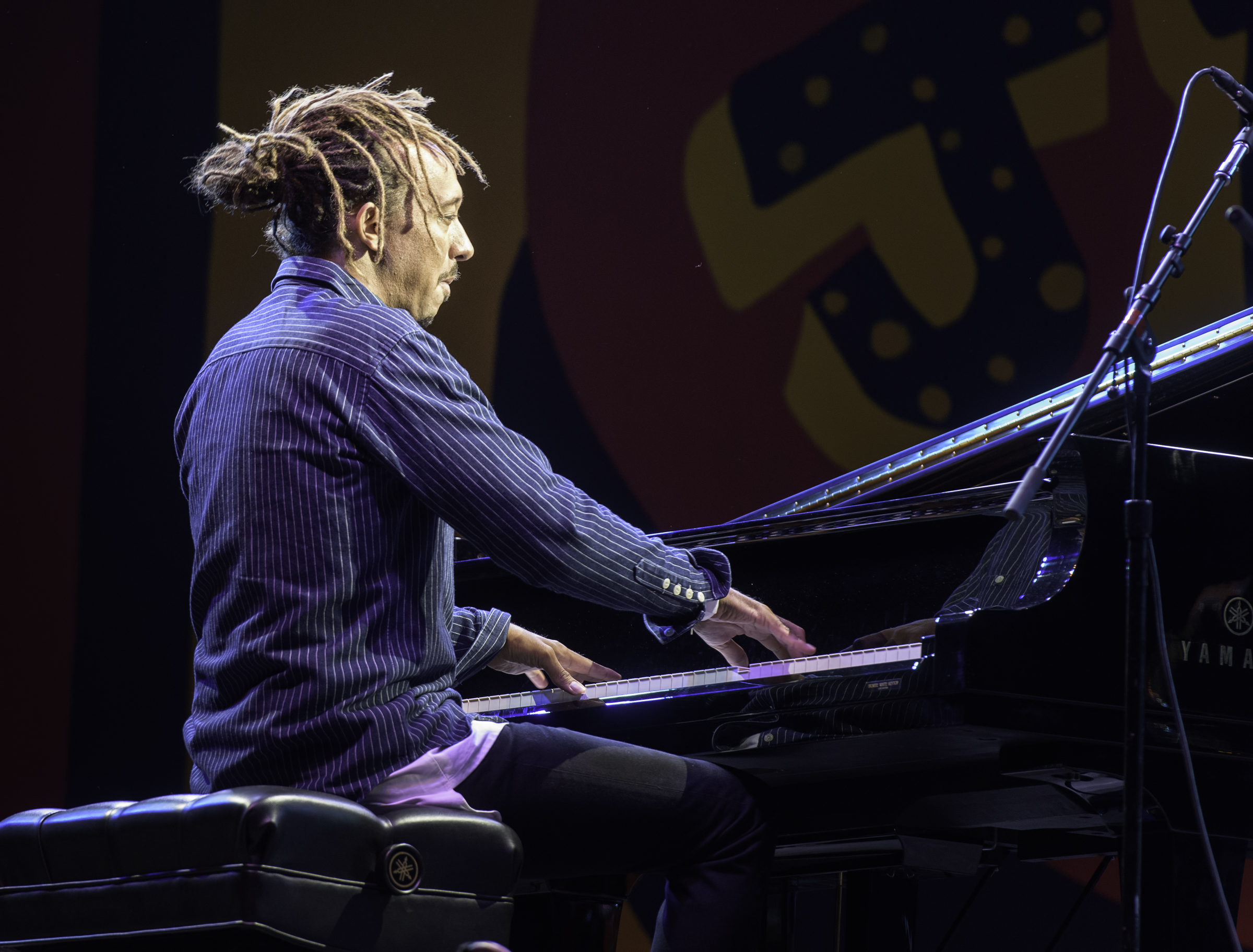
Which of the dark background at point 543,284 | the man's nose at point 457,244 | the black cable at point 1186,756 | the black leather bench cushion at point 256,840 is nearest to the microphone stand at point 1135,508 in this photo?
the black cable at point 1186,756

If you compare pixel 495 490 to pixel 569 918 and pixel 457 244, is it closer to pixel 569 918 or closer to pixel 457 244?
pixel 457 244

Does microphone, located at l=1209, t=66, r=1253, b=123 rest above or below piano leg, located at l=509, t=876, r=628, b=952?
above

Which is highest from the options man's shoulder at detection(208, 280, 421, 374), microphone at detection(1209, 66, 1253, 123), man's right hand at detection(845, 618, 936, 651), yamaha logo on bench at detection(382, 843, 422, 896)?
microphone at detection(1209, 66, 1253, 123)

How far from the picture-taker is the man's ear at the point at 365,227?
184cm

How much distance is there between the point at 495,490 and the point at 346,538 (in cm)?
18

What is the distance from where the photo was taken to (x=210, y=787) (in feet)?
5.48

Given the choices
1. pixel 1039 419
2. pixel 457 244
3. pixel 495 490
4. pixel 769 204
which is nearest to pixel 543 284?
pixel 769 204

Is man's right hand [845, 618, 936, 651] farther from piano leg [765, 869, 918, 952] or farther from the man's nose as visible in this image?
the man's nose

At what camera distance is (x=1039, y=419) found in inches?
92.8

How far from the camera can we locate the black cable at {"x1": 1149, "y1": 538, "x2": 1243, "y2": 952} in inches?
67.2

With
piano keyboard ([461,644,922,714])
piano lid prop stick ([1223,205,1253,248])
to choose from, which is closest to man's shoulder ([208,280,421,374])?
piano keyboard ([461,644,922,714])

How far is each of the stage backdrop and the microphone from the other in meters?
2.24

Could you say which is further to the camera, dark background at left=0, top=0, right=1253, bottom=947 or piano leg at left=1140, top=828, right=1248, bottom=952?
dark background at left=0, top=0, right=1253, bottom=947

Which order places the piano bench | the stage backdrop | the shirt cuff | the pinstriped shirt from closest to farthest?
the piano bench → the pinstriped shirt → the shirt cuff → the stage backdrop
